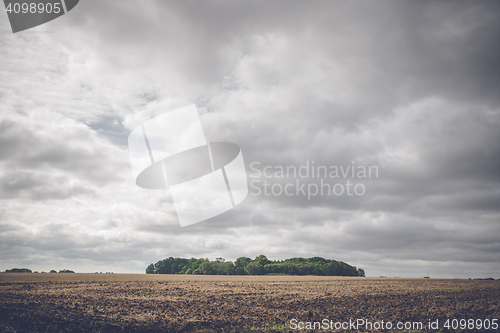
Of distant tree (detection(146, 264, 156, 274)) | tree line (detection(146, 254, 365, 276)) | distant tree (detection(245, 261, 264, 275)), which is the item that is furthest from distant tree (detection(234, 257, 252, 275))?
distant tree (detection(146, 264, 156, 274))

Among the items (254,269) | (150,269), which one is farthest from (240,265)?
(150,269)

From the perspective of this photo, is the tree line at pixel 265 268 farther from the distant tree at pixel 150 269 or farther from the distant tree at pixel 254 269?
the distant tree at pixel 150 269

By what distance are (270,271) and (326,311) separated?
115395 millimetres

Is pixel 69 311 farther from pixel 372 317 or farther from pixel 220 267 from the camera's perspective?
pixel 220 267

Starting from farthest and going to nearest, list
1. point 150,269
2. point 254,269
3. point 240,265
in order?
point 150,269
point 240,265
point 254,269

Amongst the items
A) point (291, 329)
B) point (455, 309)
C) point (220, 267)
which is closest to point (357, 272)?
point (220, 267)

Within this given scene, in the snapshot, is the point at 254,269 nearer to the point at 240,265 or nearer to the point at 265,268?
the point at 265,268

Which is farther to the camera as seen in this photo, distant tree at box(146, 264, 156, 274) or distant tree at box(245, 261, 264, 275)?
distant tree at box(146, 264, 156, 274)

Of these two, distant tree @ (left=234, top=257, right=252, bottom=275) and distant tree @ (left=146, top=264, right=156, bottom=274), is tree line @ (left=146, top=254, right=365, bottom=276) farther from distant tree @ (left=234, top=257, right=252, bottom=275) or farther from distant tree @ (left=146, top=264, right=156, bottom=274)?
distant tree @ (left=146, top=264, right=156, bottom=274)

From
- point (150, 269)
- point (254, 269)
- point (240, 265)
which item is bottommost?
point (150, 269)

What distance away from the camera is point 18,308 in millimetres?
19547

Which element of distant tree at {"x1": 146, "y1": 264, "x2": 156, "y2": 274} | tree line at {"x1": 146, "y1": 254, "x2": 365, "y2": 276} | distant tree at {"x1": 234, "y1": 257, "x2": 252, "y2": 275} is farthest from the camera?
distant tree at {"x1": 146, "y1": 264, "x2": 156, "y2": 274}

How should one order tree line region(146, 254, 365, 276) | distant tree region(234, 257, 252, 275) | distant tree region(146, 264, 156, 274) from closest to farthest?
tree line region(146, 254, 365, 276)
distant tree region(234, 257, 252, 275)
distant tree region(146, 264, 156, 274)

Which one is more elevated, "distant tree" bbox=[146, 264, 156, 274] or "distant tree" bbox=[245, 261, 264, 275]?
"distant tree" bbox=[245, 261, 264, 275]
